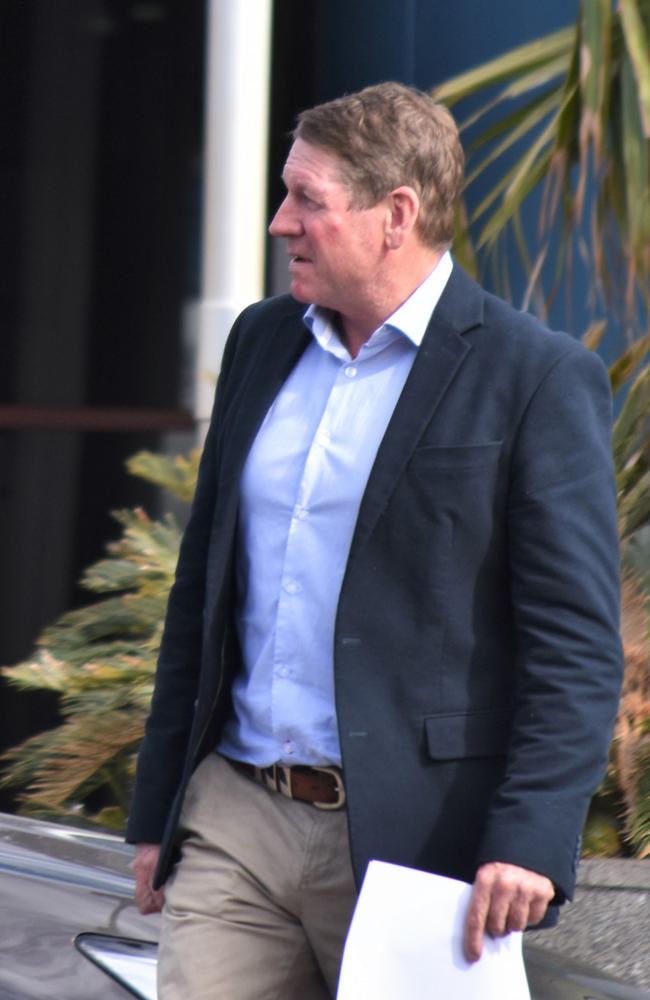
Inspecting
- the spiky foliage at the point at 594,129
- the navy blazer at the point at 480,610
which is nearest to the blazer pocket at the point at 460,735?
the navy blazer at the point at 480,610

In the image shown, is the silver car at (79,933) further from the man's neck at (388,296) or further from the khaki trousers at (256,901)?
the man's neck at (388,296)

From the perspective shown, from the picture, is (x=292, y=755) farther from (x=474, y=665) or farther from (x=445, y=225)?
(x=445, y=225)

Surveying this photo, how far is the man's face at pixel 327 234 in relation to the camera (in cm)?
213

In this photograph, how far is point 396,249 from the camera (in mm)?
2156

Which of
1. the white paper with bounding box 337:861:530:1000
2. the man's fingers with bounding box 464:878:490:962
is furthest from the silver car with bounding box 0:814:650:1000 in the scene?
the man's fingers with bounding box 464:878:490:962

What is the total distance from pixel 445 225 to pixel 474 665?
58 centimetres

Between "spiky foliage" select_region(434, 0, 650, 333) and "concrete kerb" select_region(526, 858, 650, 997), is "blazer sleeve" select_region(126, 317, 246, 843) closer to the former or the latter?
"concrete kerb" select_region(526, 858, 650, 997)

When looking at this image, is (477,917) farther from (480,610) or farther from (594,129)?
(594,129)

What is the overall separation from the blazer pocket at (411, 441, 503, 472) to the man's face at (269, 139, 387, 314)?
23cm

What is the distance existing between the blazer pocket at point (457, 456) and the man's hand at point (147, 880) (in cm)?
68

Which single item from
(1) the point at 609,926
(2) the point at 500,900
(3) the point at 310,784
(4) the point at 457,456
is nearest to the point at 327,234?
(4) the point at 457,456

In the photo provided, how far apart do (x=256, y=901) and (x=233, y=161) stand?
4.28 m

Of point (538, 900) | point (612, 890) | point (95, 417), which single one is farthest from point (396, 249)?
point (95, 417)

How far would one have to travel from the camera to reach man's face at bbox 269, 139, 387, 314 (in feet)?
7.00
